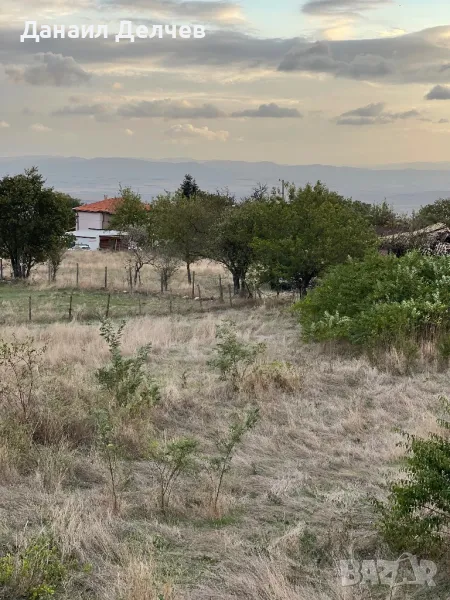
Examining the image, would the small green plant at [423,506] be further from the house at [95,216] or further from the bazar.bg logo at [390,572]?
the house at [95,216]

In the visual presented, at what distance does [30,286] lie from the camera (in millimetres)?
29000

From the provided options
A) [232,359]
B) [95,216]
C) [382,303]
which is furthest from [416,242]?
[95,216]

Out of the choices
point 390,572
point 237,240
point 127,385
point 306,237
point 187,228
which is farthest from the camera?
point 187,228

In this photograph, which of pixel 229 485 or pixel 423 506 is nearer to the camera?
pixel 423 506

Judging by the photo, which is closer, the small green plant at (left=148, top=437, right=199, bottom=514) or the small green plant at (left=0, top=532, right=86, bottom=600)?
the small green plant at (left=0, top=532, right=86, bottom=600)

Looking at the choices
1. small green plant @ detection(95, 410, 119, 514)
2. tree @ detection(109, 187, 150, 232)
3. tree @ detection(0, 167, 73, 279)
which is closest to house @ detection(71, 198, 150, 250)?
tree @ detection(109, 187, 150, 232)

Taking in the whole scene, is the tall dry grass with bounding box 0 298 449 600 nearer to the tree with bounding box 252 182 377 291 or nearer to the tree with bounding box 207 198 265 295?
the tree with bounding box 252 182 377 291

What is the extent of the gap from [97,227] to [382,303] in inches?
2270

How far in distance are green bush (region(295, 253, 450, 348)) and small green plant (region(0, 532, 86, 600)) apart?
9.12 m

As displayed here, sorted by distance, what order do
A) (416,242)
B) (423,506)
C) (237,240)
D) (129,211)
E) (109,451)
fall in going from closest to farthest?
(423,506) < (109,451) < (237,240) < (416,242) < (129,211)

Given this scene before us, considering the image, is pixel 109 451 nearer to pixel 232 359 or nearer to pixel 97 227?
pixel 232 359

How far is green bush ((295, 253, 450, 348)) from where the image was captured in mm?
12648

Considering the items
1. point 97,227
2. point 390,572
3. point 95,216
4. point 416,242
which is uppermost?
point 95,216

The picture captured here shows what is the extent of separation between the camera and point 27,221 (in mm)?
31250
